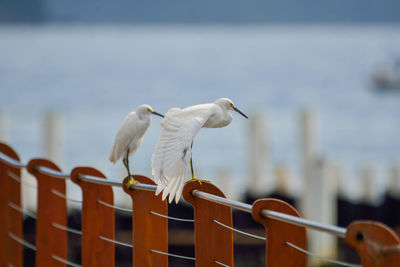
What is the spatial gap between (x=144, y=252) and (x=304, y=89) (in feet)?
158

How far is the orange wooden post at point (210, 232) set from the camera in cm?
275

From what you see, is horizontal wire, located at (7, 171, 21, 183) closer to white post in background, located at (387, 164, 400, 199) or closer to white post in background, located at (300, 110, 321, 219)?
white post in background, located at (300, 110, 321, 219)

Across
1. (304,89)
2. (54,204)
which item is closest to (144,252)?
(54,204)

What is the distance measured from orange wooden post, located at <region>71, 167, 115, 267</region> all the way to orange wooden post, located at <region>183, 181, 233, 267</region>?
0.71 m

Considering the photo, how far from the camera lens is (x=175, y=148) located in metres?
2.57

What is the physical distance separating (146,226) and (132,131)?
0.38 m

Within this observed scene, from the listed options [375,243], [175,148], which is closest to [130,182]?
[175,148]

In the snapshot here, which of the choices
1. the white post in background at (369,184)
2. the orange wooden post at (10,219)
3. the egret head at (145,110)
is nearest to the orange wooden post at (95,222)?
the egret head at (145,110)

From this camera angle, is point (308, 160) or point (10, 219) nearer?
point (10, 219)

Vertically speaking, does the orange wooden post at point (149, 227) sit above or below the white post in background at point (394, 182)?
above

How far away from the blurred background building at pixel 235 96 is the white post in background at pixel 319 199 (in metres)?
0.01

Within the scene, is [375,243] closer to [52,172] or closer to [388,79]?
[52,172]

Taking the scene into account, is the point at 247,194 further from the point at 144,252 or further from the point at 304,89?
the point at 304,89

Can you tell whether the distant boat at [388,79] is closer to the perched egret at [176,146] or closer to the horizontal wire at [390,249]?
the perched egret at [176,146]
